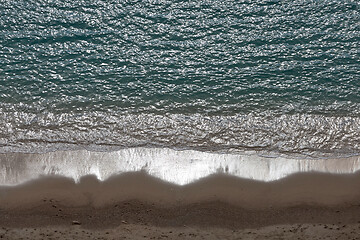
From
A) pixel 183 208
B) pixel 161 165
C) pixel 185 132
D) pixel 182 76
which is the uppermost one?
pixel 182 76

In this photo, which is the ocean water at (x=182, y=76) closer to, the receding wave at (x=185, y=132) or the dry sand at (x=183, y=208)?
the receding wave at (x=185, y=132)

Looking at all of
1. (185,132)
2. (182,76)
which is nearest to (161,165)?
(185,132)

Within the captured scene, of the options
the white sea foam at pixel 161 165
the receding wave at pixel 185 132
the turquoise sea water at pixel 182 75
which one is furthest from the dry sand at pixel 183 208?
the turquoise sea water at pixel 182 75

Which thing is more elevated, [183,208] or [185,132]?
[185,132]

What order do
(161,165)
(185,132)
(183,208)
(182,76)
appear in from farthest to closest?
(182,76), (185,132), (161,165), (183,208)

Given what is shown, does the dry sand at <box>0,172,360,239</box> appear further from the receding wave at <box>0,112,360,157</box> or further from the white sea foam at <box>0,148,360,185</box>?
the receding wave at <box>0,112,360,157</box>

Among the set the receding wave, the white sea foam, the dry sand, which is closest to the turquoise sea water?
the receding wave

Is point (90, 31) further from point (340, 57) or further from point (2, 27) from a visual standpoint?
point (340, 57)

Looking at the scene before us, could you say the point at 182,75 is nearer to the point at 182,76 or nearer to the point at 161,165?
the point at 182,76
